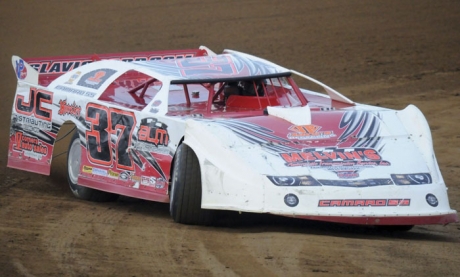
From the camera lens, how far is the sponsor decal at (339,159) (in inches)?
299

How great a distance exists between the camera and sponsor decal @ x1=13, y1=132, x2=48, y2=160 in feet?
32.5

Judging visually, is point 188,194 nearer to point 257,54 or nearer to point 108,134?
point 108,134

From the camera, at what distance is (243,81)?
30.1 ft

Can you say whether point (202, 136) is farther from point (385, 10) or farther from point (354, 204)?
point (385, 10)

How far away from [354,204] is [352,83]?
32.6 feet

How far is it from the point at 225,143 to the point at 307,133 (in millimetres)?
789

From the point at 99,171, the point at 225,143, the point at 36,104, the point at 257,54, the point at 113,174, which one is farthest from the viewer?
the point at 257,54

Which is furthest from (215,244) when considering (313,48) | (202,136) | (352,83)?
(313,48)

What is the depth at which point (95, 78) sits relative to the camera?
9.63m

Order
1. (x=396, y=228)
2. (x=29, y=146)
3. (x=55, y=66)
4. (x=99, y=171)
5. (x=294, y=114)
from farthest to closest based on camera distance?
1. (x=55, y=66)
2. (x=29, y=146)
3. (x=99, y=171)
4. (x=294, y=114)
5. (x=396, y=228)

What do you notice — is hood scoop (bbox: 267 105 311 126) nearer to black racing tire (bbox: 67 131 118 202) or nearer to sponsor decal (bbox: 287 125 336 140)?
sponsor decal (bbox: 287 125 336 140)

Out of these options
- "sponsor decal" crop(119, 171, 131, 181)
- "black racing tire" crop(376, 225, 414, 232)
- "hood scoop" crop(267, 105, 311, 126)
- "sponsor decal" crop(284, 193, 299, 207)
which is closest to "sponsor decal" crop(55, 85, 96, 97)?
"sponsor decal" crop(119, 171, 131, 181)

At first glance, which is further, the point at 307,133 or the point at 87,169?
the point at 87,169

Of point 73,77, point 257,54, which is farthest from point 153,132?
point 257,54
